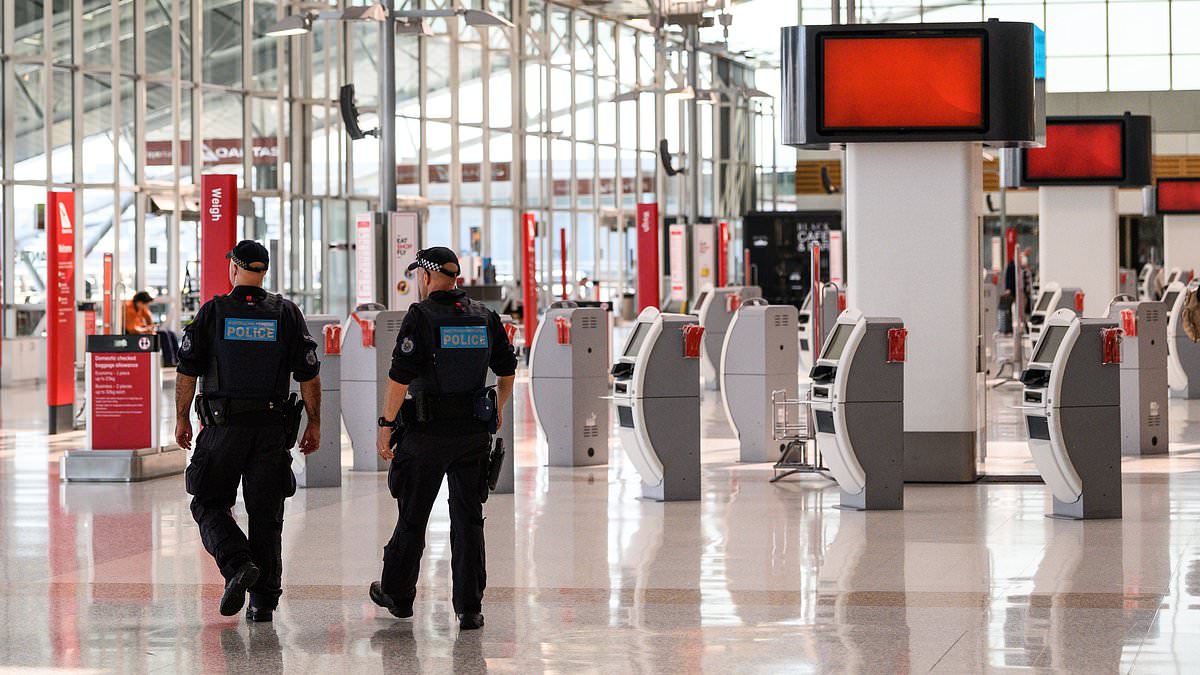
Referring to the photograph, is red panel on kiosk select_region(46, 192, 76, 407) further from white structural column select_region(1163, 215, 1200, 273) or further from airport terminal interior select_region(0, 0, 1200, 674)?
white structural column select_region(1163, 215, 1200, 273)

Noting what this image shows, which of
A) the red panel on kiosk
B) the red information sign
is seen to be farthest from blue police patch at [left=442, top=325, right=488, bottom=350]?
the red panel on kiosk

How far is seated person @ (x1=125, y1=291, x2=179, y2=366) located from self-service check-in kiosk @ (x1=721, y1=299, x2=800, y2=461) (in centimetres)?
546

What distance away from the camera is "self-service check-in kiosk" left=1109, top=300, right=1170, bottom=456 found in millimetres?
12945

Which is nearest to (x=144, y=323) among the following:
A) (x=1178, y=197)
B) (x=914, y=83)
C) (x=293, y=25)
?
(x=293, y=25)

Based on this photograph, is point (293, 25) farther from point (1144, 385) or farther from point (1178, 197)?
point (1178, 197)

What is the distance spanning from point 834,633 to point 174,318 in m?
19.7

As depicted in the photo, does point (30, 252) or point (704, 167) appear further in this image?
point (704, 167)

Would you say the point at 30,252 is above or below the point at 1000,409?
above

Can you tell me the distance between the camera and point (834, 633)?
630 cm

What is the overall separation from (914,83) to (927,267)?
1.16m

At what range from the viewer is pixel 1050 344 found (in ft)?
31.0

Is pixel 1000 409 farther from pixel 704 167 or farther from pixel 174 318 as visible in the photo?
pixel 704 167

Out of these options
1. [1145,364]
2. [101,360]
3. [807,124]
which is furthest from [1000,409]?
[101,360]

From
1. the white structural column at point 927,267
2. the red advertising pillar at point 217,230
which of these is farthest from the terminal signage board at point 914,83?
the red advertising pillar at point 217,230
